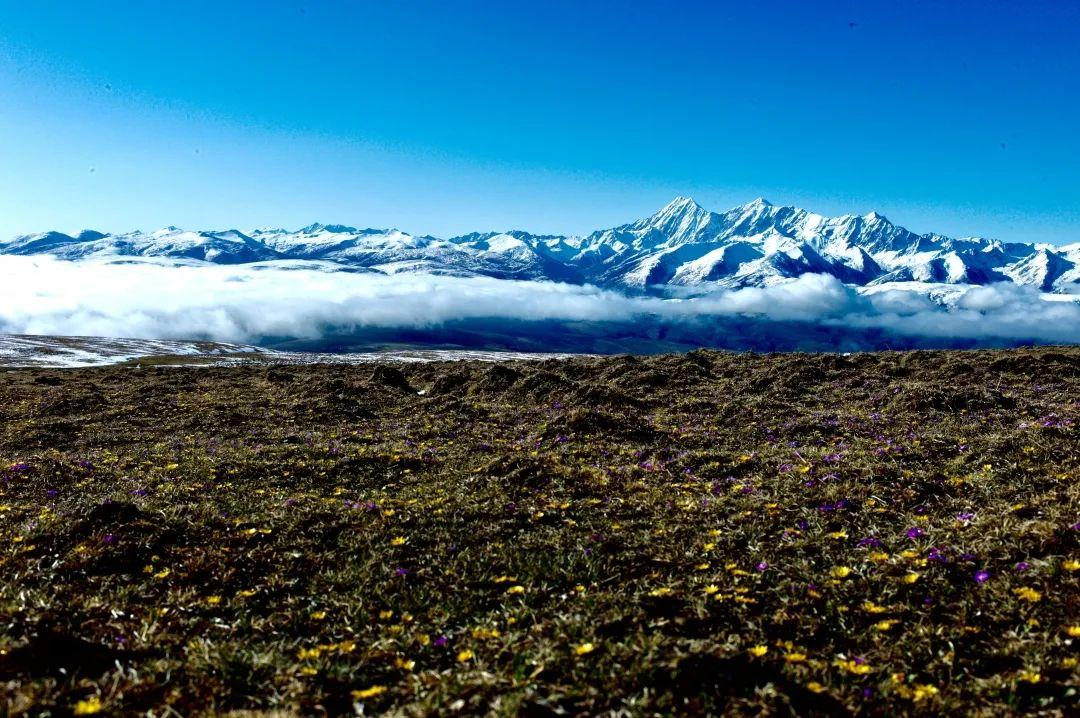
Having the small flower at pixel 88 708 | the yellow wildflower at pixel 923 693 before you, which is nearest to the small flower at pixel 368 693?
the small flower at pixel 88 708

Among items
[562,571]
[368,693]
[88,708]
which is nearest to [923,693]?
[562,571]

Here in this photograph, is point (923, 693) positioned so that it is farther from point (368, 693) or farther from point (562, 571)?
point (368, 693)

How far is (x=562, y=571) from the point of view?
1167 centimetres

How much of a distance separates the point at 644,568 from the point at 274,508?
10.3 meters

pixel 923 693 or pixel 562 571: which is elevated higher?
pixel 923 693

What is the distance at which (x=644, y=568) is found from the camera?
11836 mm

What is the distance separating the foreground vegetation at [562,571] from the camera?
295 inches

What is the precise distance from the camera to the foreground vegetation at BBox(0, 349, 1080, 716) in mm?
7492

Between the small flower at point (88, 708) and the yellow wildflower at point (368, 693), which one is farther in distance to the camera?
the yellow wildflower at point (368, 693)

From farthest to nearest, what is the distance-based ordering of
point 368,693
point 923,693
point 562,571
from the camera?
1. point 562,571
2. point 368,693
3. point 923,693

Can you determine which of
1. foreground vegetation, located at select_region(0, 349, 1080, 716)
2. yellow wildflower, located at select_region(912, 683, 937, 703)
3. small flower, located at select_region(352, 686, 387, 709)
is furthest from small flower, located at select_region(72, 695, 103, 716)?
yellow wildflower, located at select_region(912, 683, 937, 703)

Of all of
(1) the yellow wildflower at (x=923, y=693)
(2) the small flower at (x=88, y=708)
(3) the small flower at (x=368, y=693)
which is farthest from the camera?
(3) the small flower at (x=368, y=693)

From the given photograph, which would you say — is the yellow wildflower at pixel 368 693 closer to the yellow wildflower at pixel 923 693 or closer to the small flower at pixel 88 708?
the small flower at pixel 88 708

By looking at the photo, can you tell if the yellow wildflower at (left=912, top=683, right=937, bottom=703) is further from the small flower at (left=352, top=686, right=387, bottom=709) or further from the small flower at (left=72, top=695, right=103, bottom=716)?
the small flower at (left=72, top=695, right=103, bottom=716)
